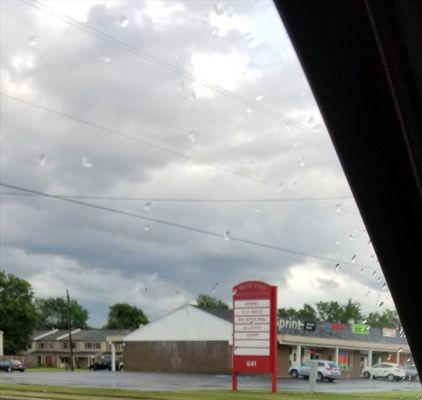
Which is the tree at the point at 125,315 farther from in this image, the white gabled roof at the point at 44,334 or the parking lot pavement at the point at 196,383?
the parking lot pavement at the point at 196,383

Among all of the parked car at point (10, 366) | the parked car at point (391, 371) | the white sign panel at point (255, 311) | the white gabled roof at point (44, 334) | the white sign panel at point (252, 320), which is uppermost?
the white sign panel at point (255, 311)

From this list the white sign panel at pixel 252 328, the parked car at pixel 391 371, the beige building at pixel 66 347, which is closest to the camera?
the parked car at pixel 391 371

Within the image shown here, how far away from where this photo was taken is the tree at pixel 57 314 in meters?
72.1

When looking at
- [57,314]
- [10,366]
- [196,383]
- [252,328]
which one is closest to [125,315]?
[57,314]

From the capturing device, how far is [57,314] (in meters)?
78.3

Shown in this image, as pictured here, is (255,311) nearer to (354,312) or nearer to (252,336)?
(252,336)

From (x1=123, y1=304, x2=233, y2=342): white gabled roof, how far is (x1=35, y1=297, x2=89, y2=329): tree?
373 inches

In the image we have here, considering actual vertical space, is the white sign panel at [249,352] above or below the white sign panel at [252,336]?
below

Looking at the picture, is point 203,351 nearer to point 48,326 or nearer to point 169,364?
point 169,364

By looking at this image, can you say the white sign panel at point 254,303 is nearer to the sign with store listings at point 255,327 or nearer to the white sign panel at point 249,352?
the sign with store listings at point 255,327

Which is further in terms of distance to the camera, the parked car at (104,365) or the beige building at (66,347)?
the beige building at (66,347)

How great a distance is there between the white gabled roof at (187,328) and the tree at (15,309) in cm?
1071

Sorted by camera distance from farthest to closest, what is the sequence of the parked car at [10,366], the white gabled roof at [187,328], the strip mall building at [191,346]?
the parked car at [10,366] < the white gabled roof at [187,328] < the strip mall building at [191,346]

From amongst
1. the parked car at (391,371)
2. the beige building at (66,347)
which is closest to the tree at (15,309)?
the beige building at (66,347)
